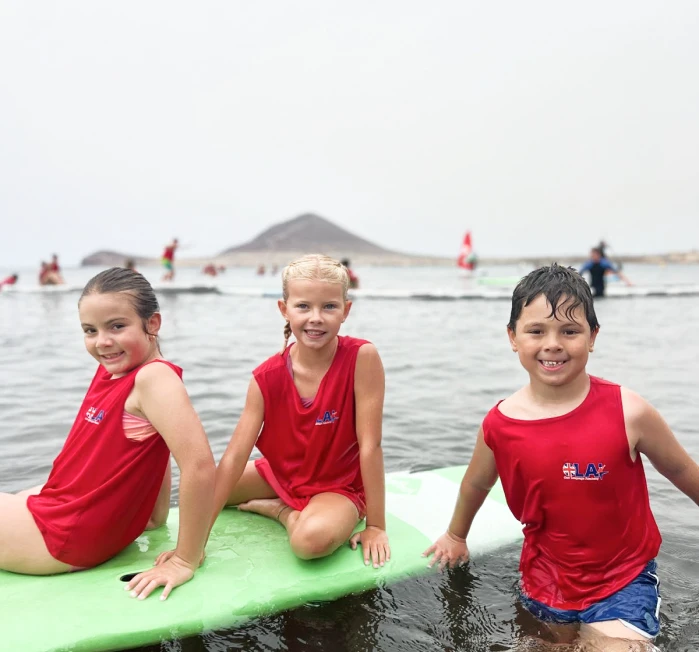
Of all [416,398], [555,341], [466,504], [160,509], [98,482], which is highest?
[555,341]

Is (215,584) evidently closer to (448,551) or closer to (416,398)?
(448,551)

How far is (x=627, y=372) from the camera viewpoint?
7004 millimetres

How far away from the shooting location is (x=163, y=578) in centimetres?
224

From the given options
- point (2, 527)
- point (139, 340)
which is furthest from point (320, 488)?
point (2, 527)

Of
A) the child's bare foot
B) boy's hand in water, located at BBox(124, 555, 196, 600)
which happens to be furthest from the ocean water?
the child's bare foot

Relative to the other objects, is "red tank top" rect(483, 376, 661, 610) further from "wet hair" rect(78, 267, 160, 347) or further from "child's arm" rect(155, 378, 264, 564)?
"wet hair" rect(78, 267, 160, 347)

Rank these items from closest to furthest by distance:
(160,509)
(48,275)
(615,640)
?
(615,640)
(160,509)
(48,275)

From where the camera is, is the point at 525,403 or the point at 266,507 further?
the point at 266,507

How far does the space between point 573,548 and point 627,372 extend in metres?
5.33

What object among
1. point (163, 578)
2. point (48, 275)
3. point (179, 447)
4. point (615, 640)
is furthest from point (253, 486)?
point (48, 275)

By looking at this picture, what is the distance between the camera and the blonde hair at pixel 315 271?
2479mm

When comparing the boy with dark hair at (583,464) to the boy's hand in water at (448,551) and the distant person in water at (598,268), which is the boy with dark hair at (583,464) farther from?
the distant person in water at (598,268)

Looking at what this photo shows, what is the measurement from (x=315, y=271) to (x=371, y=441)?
67 centimetres

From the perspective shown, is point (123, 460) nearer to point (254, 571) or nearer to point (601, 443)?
point (254, 571)
